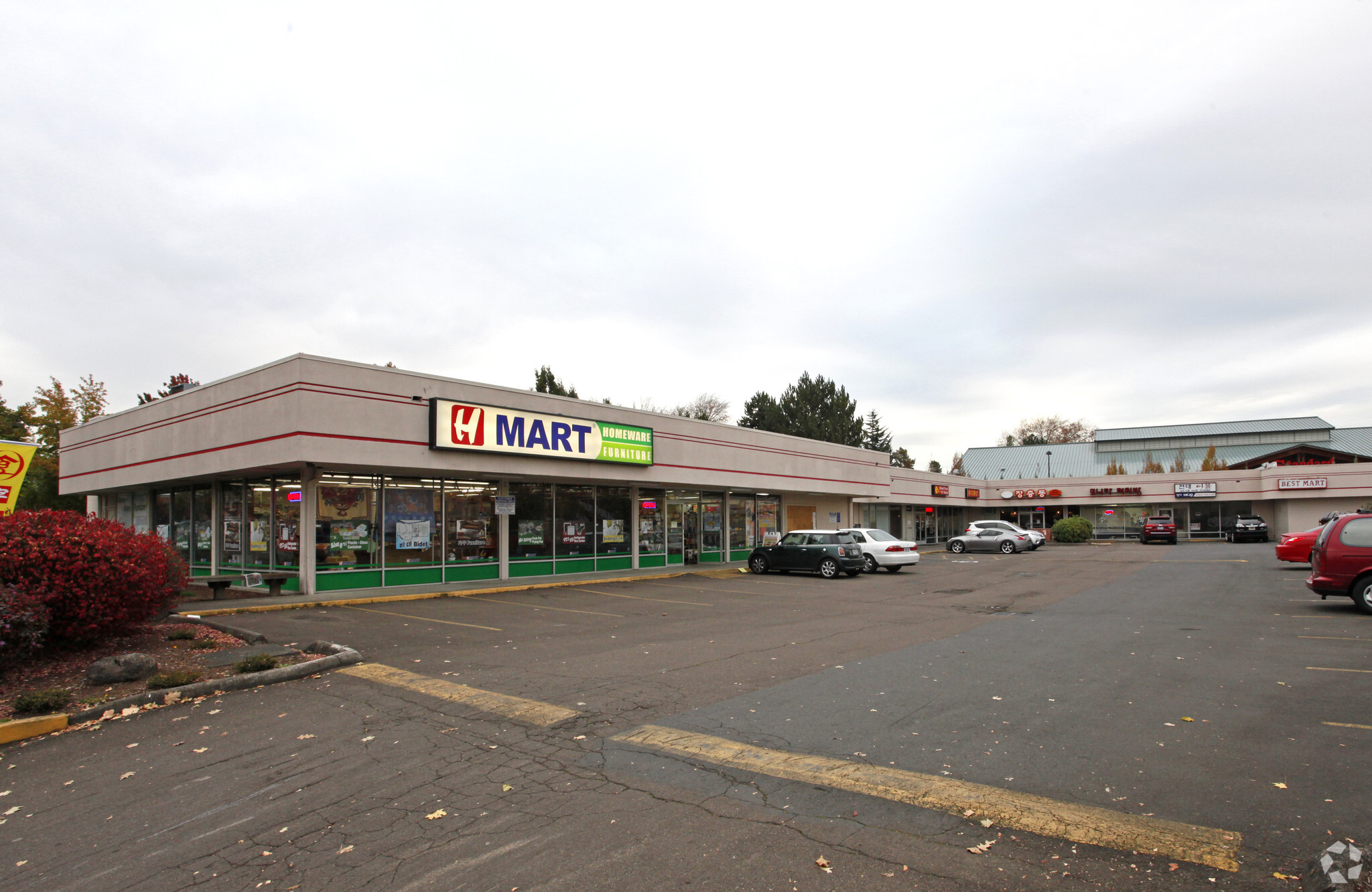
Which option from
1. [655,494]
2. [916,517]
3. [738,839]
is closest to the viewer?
[738,839]

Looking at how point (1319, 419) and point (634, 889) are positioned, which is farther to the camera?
point (1319, 419)

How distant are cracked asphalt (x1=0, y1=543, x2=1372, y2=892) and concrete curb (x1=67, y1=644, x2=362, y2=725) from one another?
0.32m

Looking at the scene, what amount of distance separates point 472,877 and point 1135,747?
17.0 feet

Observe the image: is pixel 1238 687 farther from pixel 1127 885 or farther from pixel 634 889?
pixel 634 889

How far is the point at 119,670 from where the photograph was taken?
8.72 metres

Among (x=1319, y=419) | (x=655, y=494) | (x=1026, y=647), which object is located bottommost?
(x=1026, y=647)

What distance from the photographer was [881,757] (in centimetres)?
587

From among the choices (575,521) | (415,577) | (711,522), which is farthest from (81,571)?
(711,522)

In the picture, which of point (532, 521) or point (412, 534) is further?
point (532, 521)

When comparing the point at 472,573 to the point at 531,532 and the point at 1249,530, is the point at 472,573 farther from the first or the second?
the point at 1249,530

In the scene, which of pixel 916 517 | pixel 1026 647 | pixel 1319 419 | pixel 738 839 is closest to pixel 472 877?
pixel 738 839

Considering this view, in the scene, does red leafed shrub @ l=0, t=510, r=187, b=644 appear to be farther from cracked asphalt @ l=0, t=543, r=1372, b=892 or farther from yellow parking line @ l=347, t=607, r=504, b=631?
yellow parking line @ l=347, t=607, r=504, b=631

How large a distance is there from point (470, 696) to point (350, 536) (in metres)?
12.3

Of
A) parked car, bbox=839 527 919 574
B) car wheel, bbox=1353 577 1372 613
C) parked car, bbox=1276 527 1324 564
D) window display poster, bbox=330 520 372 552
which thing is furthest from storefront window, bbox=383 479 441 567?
parked car, bbox=1276 527 1324 564
